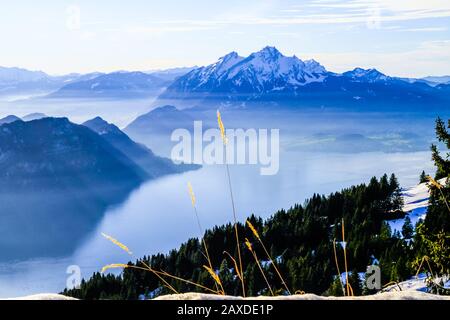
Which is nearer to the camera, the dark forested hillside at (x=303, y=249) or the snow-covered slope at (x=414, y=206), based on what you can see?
the dark forested hillside at (x=303, y=249)

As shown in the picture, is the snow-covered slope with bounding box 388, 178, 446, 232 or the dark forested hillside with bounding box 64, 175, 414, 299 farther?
the snow-covered slope with bounding box 388, 178, 446, 232

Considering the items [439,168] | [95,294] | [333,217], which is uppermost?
[439,168]

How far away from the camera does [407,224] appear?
178 feet

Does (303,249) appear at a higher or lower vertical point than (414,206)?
lower

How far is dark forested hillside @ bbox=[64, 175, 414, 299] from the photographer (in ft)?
148

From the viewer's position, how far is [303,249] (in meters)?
59.6

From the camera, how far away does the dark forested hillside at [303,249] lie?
148ft

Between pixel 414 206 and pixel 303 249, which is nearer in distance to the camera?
pixel 303 249

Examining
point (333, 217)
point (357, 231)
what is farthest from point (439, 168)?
point (333, 217)
